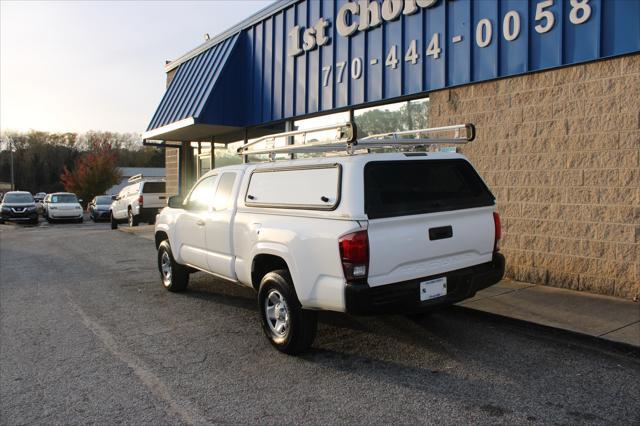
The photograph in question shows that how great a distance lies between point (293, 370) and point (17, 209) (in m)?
26.0

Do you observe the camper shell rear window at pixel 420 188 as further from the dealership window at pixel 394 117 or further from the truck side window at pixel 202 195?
the dealership window at pixel 394 117

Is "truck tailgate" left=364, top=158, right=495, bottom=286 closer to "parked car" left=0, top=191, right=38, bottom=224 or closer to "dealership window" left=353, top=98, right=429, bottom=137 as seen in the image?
"dealership window" left=353, top=98, right=429, bottom=137

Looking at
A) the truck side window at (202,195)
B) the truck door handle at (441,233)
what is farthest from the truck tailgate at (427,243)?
the truck side window at (202,195)

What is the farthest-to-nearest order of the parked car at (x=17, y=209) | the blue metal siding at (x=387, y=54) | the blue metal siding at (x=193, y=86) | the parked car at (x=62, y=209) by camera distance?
the parked car at (x=62, y=209), the parked car at (x=17, y=209), the blue metal siding at (x=193, y=86), the blue metal siding at (x=387, y=54)

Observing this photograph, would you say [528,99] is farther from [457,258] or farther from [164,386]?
[164,386]

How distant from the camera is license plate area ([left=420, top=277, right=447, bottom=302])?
447 centimetres

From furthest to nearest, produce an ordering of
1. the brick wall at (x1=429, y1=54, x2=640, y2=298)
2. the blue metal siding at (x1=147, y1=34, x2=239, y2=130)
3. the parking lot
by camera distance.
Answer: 1. the blue metal siding at (x1=147, y1=34, x2=239, y2=130)
2. the brick wall at (x1=429, y1=54, x2=640, y2=298)
3. the parking lot

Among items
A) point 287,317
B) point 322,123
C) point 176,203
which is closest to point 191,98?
point 322,123

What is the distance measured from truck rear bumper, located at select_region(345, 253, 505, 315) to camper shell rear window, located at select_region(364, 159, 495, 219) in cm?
60

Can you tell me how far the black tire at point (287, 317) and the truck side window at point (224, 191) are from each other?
1469 millimetres

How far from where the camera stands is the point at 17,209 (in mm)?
25750

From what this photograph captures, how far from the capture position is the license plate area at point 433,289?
447 centimetres

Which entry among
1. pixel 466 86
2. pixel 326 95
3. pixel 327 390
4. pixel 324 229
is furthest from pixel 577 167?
pixel 326 95

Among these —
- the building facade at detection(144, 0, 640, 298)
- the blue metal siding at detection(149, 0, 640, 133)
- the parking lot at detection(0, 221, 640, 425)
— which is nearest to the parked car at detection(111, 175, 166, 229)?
the blue metal siding at detection(149, 0, 640, 133)
